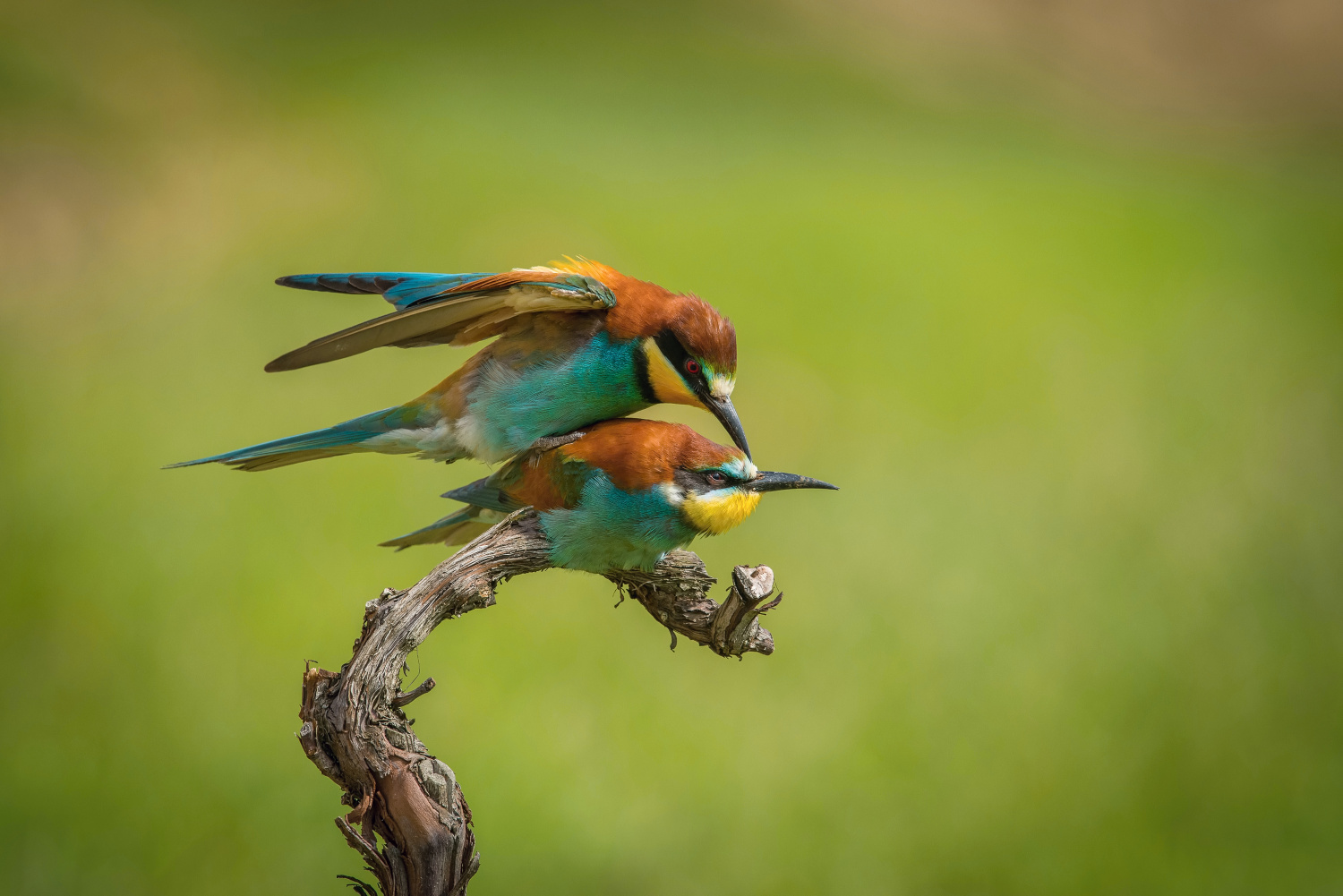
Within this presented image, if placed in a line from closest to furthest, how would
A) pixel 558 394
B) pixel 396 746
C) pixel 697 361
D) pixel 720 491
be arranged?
pixel 396 746 → pixel 720 491 → pixel 697 361 → pixel 558 394

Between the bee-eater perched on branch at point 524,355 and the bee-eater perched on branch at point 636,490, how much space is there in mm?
99

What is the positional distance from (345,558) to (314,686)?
2120 millimetres

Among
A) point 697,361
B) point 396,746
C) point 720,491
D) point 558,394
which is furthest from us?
point 558,394

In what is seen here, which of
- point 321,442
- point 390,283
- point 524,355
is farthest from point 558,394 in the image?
point 321,442

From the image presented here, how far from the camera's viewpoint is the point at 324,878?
120 inches

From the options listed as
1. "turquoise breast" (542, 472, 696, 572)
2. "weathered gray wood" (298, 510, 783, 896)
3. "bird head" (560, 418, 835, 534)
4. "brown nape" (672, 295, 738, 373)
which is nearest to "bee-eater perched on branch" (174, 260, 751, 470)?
"brown nape" (672, 295, 738, 373)

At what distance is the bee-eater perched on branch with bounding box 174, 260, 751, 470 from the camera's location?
1999mm

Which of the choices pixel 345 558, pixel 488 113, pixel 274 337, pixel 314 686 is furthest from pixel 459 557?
pixel 488 113

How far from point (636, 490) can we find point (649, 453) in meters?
0.08

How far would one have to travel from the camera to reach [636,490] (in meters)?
1.88

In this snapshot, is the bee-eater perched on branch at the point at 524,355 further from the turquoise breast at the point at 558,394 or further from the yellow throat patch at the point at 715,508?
the yellow throat patch at the point at 715,508

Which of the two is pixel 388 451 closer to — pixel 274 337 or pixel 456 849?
pixel 456 849

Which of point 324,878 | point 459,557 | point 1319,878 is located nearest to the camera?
point 459,557

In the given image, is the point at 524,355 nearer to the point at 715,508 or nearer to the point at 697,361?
the point at 697,361
